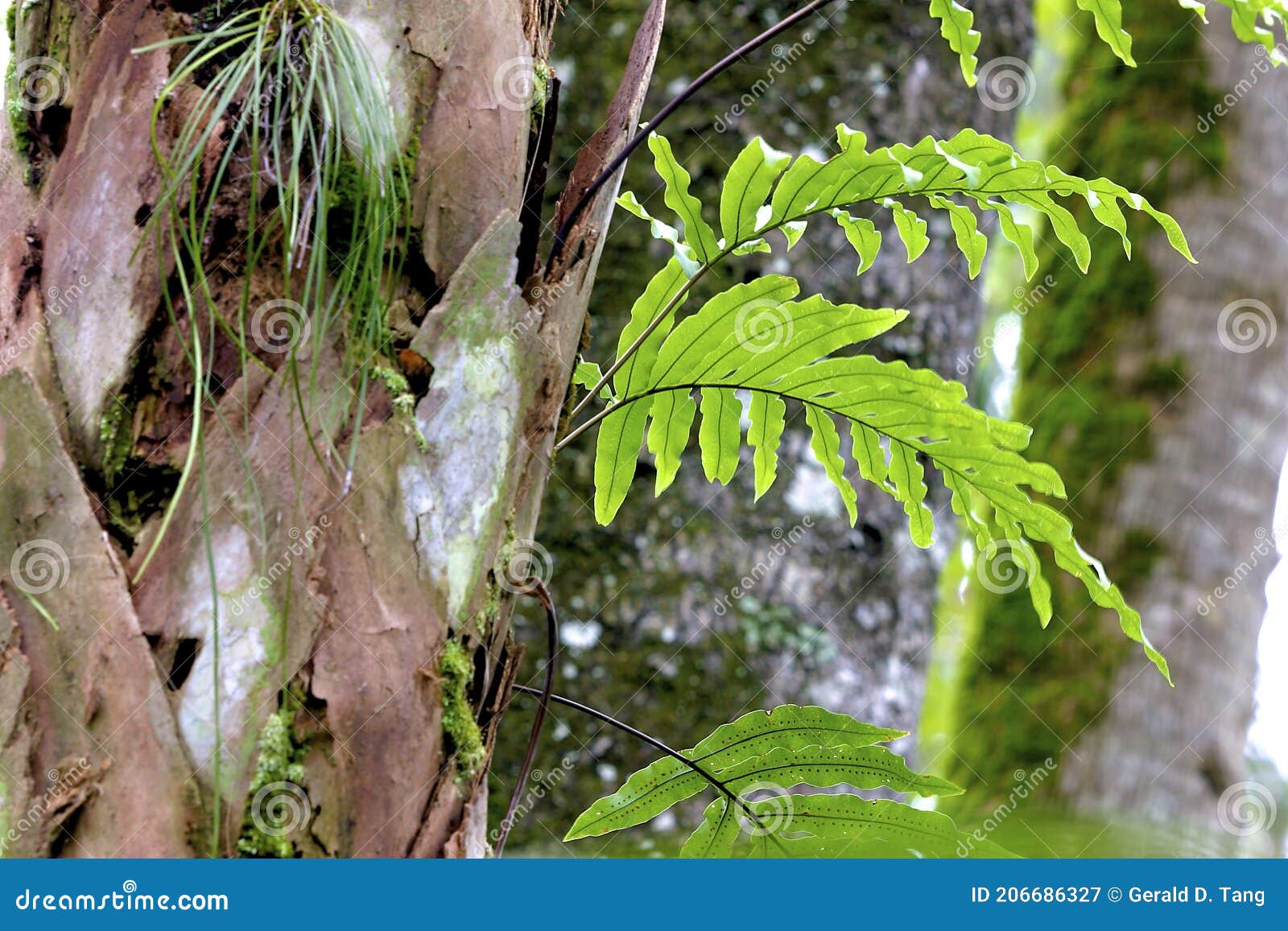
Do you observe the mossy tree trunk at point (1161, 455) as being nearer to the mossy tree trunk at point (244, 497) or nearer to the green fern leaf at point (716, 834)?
the green fern leaf at point (716, 834)

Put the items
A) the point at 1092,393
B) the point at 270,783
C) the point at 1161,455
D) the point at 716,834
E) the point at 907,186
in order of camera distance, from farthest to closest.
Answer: the point at 1092,393 → the point at 1161,455 → the point at 716,834 → the point at 907,186 → the point at 270,783

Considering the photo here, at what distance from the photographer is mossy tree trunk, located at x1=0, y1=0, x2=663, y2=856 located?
1.96 ft

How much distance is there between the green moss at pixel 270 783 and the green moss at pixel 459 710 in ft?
0.32

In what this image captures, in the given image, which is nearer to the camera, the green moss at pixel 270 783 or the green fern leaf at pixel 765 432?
the green moss at pixel 270 783

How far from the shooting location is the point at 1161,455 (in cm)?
256

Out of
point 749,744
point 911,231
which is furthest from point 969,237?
point 749,744

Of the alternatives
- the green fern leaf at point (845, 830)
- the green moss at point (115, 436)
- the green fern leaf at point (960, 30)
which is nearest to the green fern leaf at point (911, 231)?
the green fern leaf at point (960, 30)

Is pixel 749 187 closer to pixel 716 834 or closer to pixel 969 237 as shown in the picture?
pixel 969 237

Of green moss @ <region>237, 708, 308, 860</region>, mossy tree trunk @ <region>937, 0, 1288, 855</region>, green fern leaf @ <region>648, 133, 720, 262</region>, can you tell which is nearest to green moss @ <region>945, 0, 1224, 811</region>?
mossy tree trunk @ <region>937, 0, 1288, 855</region>

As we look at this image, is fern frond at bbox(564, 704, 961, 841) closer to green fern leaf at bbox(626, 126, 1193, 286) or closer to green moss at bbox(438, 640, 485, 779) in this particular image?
green moss at bbox(438, 640, 485, 779)

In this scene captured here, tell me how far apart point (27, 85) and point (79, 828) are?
0.51 metres

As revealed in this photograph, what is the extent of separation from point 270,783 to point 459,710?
4.8 inches

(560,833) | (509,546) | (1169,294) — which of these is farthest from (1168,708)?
(509,546)

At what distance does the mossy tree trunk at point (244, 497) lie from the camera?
598 millimetres
